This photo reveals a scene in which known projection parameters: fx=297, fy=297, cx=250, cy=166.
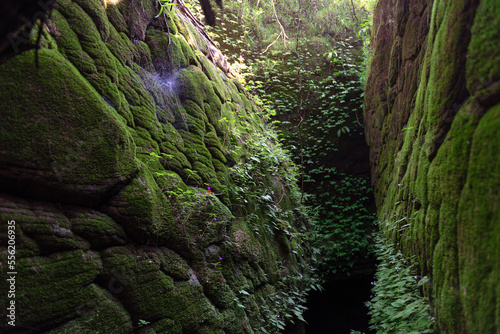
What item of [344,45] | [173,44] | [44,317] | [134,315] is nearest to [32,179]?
[44,317]

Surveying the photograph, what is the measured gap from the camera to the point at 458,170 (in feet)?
7.14

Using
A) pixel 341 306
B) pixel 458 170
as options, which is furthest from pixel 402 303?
pixel 341 306

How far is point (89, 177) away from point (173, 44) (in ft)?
9.10

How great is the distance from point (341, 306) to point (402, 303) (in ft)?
17.2

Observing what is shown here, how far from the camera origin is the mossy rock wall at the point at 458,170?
168 cm

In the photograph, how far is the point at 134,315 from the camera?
223 cm

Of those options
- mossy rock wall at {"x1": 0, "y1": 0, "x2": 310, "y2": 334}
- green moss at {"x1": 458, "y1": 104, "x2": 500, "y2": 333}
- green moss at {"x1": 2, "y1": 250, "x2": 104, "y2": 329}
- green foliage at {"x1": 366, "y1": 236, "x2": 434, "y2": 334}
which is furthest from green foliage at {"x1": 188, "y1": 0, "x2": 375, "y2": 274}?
green moss at {"x1": 2, "y1": 250, "x2": 104, "y2": 329}

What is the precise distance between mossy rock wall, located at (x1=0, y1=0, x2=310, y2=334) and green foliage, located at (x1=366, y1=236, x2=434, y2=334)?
138 cm

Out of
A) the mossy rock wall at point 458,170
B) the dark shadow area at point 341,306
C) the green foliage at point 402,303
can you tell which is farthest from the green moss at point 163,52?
Answer: the dark shadow area at point 341,306

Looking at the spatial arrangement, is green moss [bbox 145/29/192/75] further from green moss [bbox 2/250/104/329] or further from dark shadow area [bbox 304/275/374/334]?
dark shadow area [bbox 304/275/374/334]

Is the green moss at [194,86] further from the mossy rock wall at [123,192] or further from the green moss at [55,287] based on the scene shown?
the green moss at [55,287]

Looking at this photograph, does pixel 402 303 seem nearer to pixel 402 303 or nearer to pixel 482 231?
pixel 402 303

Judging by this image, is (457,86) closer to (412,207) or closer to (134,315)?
(412,207)

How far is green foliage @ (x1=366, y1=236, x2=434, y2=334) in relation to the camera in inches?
106
